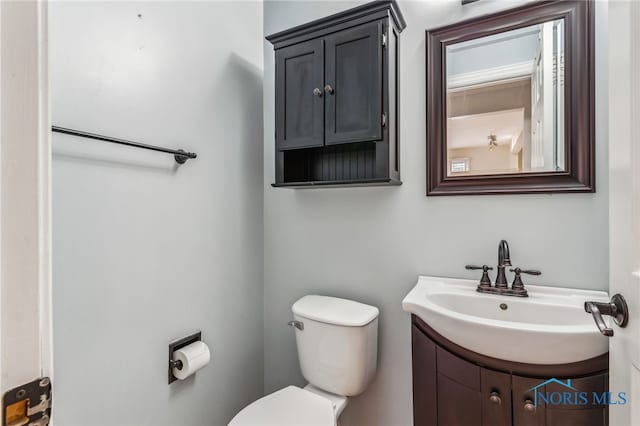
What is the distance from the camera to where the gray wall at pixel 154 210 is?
96 centimetres

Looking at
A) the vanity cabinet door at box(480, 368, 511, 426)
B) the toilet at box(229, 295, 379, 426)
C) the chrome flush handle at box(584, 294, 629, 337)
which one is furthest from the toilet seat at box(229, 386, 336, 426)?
the chrome flush handle at box(584, 294, 629, 337)

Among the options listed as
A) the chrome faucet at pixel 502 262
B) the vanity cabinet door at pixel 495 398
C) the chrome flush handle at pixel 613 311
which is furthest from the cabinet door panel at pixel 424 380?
the chrome flush handle at pixel 613 311

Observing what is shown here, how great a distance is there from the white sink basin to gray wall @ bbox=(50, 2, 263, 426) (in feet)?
3.04

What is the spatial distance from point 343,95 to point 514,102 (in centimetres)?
70

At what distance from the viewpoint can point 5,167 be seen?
34 cm

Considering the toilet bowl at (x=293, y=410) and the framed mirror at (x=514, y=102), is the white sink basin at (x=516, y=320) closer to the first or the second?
the framed mirror at (x=514, y=102)

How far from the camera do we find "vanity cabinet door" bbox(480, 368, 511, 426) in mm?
939

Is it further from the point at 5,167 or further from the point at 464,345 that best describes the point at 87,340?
the point at 464,345

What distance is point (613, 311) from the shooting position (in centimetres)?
65

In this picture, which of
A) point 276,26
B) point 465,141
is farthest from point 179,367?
point 276,26

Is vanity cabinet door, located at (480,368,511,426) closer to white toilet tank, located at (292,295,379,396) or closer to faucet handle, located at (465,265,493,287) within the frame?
faucet handle, located at (465,265,493,287)

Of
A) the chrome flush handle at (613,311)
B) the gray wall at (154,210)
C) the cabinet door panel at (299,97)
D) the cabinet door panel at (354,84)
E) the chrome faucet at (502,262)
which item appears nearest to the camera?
the chrome flush handle at (613,311)

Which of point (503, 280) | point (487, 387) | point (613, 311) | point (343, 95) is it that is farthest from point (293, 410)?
point (343, 95)

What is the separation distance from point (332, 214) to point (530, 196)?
86 cm
